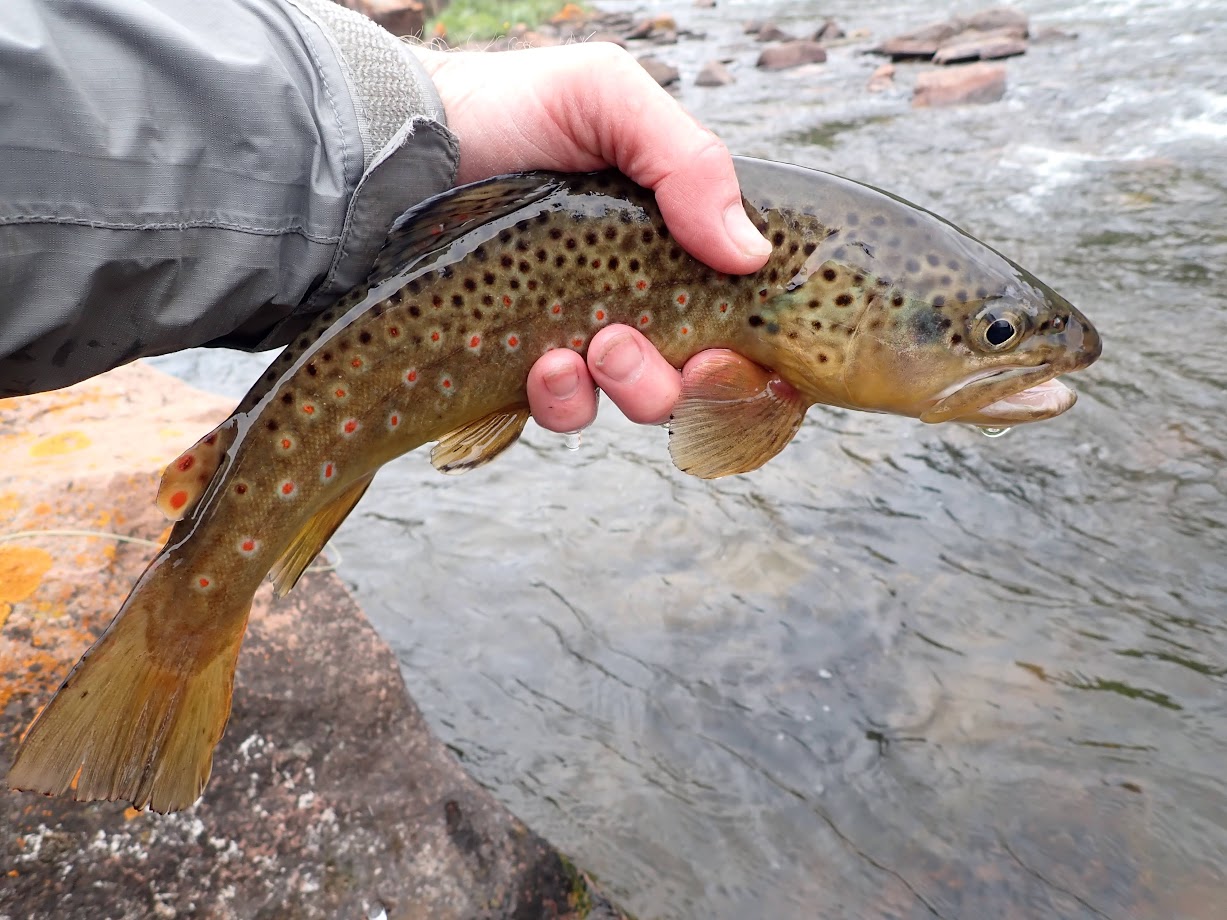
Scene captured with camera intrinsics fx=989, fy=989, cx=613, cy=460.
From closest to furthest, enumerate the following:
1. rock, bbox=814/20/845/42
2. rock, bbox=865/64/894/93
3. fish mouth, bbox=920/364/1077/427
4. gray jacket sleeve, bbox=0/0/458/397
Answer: gray jacket sleeve, bbox=0/0/458/397, fish mouth, bbox=920/364/1077/427, rock, bbox=865/64/894/93, rock, bbox=814/20/845/42

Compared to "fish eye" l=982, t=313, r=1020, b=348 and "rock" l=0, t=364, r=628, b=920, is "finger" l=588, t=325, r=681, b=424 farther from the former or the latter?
"rock" l=0, t=364, r=628, b=920

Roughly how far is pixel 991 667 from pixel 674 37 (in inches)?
890

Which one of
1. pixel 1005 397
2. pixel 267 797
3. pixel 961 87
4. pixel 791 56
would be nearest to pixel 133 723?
pixel 267 797

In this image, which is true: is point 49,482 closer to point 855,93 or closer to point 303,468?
point 303,468

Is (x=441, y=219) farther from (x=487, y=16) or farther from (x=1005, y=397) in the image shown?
(x=487, y=16)

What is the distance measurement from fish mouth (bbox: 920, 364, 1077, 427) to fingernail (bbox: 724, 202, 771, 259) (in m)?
0.65

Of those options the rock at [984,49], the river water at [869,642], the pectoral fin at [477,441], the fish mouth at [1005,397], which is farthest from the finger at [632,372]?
the rock at [984,49]

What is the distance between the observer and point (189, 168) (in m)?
2.31

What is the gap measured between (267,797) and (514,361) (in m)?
1.70

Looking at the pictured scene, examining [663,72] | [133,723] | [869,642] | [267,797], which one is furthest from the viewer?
[663,72]

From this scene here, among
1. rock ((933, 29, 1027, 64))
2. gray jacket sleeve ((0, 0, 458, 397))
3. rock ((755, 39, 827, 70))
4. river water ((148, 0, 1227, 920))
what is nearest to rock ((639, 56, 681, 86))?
rock ((755, 39, 827, 70))

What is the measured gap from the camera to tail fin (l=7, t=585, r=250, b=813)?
218 cm

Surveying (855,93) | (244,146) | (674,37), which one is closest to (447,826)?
(244,146)

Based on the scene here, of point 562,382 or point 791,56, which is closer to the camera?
point 562,382
